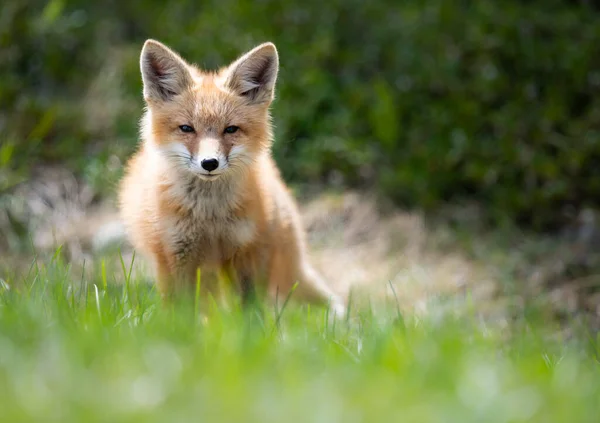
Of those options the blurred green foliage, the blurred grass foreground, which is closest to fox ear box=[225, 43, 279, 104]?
the blurred grass foreground

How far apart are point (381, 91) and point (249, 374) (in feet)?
15.0

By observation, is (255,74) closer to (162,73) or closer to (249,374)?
(162,73)

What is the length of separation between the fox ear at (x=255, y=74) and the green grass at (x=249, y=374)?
1554 millimetres

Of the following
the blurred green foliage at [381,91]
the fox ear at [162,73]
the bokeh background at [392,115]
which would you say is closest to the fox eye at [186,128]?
the fox ear at [162,73]

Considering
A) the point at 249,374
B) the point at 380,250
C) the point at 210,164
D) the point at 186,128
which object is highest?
the point at 186,128

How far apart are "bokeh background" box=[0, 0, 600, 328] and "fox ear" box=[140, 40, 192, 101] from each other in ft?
7.14

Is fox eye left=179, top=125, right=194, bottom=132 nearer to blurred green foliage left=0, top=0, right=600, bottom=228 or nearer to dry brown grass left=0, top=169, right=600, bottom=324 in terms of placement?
dry brown grass left=0, top=169, right=600, bottom=324

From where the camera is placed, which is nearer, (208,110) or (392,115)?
(208,110)

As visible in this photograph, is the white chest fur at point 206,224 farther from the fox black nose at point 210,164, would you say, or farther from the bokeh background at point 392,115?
the bokeh background at point 392,115

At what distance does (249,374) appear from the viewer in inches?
92.7

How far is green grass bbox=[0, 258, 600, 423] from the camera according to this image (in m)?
2.10

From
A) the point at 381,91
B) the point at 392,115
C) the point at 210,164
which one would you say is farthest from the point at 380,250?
the point at 210,164

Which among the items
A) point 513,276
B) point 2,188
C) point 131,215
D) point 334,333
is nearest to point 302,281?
point 131,215

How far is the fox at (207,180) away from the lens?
12.8 feet
